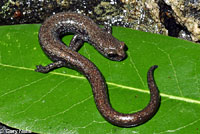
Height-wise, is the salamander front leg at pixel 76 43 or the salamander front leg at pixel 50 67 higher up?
the salamander front leg at pixel 76 43

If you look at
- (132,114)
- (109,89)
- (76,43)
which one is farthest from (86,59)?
(132,114)

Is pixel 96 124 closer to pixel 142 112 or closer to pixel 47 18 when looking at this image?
pixel 142 112

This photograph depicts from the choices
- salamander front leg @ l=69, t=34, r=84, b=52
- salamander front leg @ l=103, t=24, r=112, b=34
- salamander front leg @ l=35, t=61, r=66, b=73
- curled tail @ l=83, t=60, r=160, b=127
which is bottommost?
curled tail @ l=83, t=60, r=160, b=127

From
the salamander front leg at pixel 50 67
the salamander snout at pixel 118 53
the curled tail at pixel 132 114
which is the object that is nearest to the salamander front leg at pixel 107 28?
the salamander snout at pixel 118 53

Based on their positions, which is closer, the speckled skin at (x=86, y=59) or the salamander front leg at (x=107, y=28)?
the speckled skin at (x=86, y=59)

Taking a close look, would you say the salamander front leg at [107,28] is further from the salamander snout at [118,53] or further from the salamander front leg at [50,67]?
the salamander front leg at [50,67]

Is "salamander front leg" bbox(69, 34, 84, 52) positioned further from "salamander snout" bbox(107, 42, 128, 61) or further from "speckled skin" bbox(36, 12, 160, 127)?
"salamander snout" bbox(107, 42, 128, 61)

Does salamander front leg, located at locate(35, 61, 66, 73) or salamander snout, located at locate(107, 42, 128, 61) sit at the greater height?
salamander snout, located at locate(107, 42, 128, 61)

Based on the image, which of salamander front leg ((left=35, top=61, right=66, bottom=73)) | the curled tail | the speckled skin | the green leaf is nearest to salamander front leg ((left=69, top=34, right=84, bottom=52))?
the speckled skin
